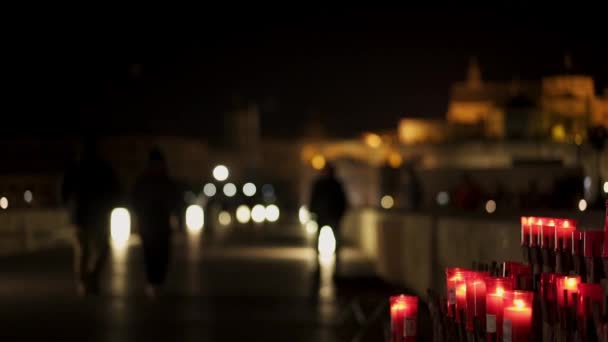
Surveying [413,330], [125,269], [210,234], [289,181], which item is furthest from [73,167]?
[289,181]

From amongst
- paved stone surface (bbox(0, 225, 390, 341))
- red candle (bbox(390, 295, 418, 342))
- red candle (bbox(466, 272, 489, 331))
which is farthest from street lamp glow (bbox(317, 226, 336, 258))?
red candle (bbox(466, 272, 489, 331))

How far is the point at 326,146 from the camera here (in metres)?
184

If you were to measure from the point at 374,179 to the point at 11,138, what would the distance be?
296 feet

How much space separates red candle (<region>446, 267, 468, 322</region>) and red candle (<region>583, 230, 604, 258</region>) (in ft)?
2.32

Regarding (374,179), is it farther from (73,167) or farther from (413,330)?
(413,330)

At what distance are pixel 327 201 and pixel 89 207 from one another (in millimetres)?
Answer: 3273

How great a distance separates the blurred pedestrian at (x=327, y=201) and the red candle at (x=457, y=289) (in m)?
10.5

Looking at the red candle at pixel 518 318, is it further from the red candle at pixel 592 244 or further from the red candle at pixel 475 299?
the red candle at pixel 592 244

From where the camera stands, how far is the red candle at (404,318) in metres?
8.38

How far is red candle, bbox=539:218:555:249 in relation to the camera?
354 inches

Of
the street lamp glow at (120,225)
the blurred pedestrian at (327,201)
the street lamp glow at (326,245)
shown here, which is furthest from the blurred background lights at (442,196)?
the blurred pedestrian at (327,201)

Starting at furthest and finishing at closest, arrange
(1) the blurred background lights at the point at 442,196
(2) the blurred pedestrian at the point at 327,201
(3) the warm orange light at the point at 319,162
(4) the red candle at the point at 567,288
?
(1) the blurred background lights at the point at 442,196, (3) the warm orange light at the point at 319,162, (2) the blurred pedestrian at the point at 327,201, (4) the red candle at the point at 567,288

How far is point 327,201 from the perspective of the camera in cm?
1906

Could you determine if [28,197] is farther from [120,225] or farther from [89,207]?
[89,207]
